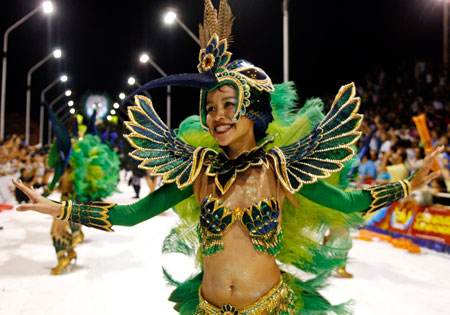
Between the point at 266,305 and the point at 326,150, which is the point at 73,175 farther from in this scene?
the point at 326,150

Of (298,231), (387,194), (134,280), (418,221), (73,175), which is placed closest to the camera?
(387,194)

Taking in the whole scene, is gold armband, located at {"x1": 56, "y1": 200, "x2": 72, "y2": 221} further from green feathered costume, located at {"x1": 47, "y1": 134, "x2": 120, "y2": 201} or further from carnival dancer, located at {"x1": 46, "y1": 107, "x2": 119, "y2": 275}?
green feathered costume, located at {"x1": 47, "y1": 134, "x2": 120, "y2": 201}

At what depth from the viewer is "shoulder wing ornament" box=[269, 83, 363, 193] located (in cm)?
196

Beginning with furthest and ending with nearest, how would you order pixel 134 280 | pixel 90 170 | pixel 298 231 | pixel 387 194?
pixel 90 170 → pixel 134 280 → pixel 298 231 → pixel 387 194

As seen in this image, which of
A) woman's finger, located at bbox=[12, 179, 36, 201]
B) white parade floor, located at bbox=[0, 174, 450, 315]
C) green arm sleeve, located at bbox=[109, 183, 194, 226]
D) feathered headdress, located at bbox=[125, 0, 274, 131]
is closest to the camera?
feathered headdress, located at bbox=[125, 0, 274, 131]

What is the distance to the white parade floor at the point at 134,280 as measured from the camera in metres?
4.07

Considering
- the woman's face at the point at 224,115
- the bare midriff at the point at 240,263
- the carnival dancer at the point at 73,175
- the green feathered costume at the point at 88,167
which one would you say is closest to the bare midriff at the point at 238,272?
the bare midriff at the point at 240,263

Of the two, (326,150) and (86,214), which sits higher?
(326,150)

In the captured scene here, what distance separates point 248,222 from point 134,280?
3.56 metres

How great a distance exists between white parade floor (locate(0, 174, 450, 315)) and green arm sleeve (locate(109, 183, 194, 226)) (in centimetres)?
104

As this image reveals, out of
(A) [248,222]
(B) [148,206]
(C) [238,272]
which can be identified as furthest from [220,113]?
(C) [238,272]

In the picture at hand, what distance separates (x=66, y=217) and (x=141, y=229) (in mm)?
6422

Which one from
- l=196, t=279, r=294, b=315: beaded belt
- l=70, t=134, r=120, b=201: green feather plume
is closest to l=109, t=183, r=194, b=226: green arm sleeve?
l=196, t=279, r=294, b=315: beaded belt

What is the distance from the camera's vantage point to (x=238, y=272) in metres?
1.94
